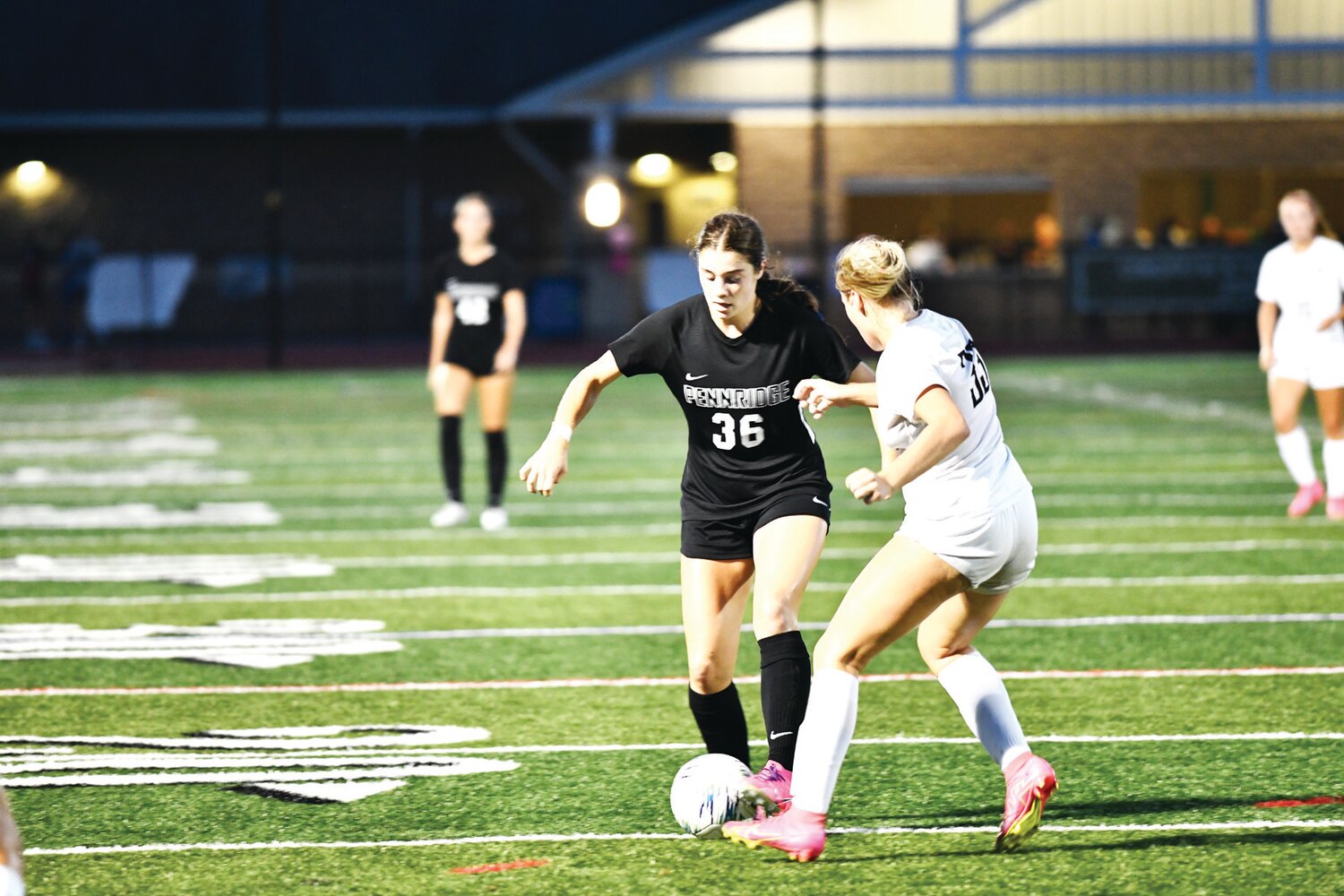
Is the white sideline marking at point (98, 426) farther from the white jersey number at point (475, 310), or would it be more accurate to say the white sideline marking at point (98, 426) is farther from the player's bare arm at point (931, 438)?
the player's bare arm at point (931, 438)

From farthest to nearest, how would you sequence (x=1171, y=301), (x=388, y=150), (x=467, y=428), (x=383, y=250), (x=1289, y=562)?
(x=388, y=150) → (x=383, y=250) → (x=1171, y=301) → (x=467, y=428) → (x=1289, y=562)

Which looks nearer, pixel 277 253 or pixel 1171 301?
pixel 277 253

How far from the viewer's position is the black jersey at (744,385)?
584 centimetres

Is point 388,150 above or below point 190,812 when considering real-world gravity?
above

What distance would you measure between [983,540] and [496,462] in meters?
7.84

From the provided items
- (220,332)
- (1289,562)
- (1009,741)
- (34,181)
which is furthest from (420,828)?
(34,181)

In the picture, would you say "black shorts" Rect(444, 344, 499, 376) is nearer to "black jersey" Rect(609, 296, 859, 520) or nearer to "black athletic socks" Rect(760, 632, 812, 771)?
"black jersey" Rect(609, 296, 859, 520)

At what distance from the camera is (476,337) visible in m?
12.5

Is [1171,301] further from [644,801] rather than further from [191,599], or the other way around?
[644,801]

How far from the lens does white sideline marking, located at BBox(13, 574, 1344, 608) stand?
10062 mm

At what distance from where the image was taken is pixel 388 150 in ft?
121

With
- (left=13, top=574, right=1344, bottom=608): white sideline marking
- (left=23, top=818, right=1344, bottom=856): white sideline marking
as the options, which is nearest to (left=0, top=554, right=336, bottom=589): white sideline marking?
(left=13, top=574, right=1344, bottom=608): white sideline marking

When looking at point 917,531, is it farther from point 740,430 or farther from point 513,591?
point 513,591

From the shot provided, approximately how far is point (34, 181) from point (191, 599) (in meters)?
28.0
